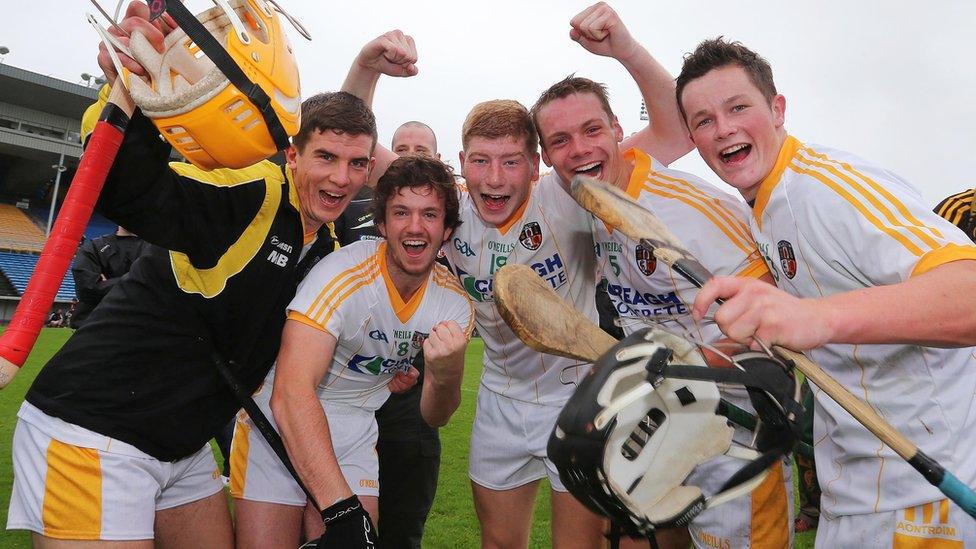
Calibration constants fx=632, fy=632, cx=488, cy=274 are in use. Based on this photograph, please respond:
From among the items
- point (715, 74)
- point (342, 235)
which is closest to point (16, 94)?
point (342, 235)

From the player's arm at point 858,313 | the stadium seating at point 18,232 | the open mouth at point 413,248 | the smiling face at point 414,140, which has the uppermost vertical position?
the stadium seating at point 18,232

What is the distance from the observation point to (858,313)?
4.16ft

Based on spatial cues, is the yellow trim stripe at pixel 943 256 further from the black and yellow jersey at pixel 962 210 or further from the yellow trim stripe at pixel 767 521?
the black and yellow jersey at pixel 962 210

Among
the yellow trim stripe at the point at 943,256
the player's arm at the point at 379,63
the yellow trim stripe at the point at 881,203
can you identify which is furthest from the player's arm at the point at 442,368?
the yellow trim stripe at the point at 943,256

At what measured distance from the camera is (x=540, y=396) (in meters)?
3.17

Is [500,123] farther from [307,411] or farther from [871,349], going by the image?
[871,349]

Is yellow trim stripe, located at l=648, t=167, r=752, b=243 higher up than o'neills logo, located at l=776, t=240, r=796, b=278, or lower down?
higher up

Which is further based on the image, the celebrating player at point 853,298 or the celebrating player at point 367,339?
the celebrating player at point 367,339

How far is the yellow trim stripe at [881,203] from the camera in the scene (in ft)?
4.88

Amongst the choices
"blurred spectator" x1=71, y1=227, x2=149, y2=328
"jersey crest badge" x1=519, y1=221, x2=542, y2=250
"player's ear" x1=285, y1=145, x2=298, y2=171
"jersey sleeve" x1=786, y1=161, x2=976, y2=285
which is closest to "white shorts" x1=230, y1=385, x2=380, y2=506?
"player's ear" x1=285, y1=145, x2=298, y2=171

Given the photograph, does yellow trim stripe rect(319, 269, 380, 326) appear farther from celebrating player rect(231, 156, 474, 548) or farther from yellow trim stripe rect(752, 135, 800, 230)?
yellow trim stripe rect(752, 135, 800, 230)

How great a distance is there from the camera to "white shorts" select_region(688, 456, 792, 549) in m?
2.38

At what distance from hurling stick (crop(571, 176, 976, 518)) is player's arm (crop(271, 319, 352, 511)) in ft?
3.67

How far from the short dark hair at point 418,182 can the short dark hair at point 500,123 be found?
10.7 inches
